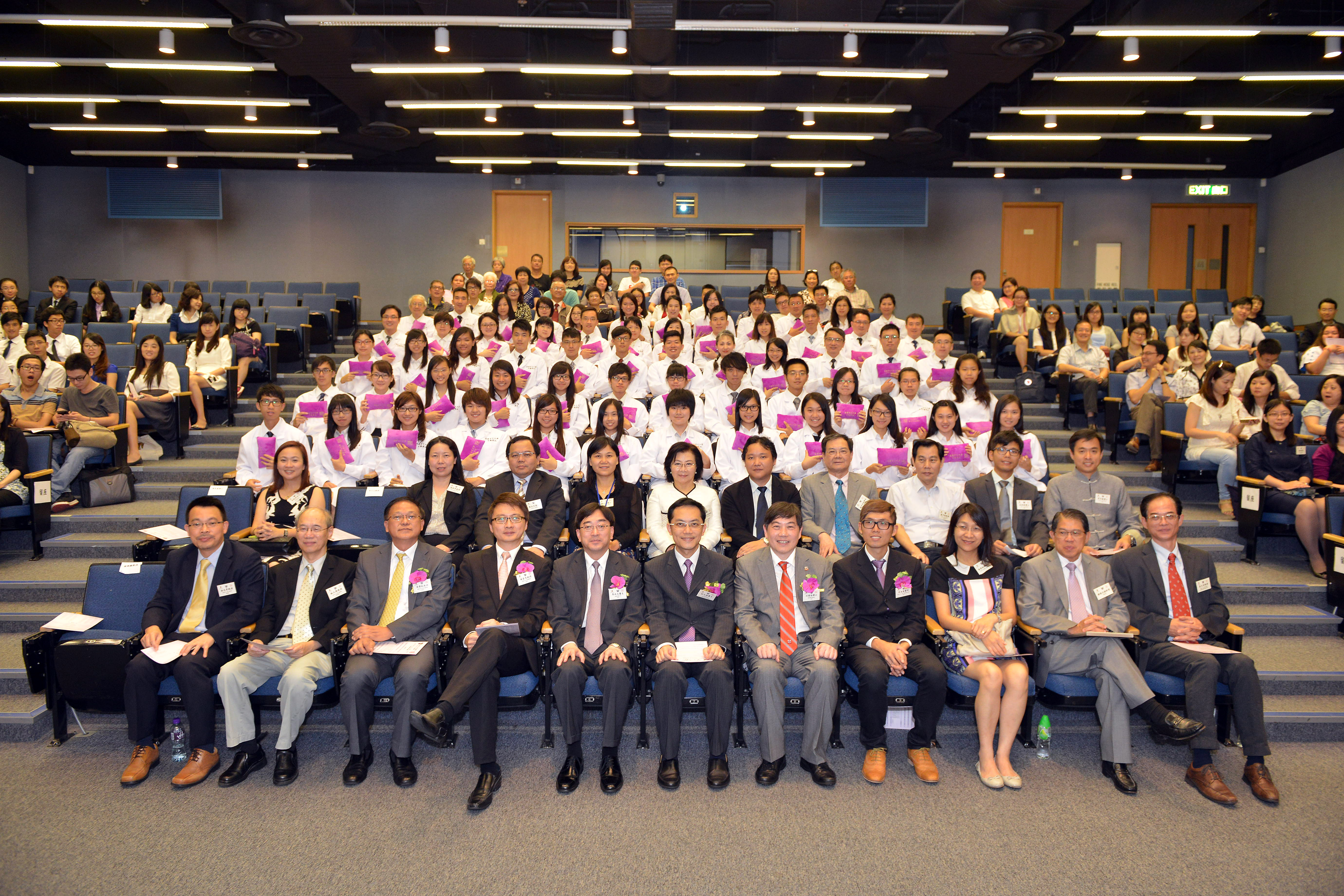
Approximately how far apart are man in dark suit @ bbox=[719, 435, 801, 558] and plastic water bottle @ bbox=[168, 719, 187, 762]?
2878mm

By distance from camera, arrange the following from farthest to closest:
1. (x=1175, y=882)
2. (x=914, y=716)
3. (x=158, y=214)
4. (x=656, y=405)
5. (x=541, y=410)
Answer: (x=158, y=214) < (x=656, y=405) < (x=541, y=410) < (x=914, y=716) < (x=1175, y=882)

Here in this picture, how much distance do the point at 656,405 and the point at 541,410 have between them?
48.4 inches

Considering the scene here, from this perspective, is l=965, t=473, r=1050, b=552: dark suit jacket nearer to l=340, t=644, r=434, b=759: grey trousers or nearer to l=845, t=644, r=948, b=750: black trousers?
l=845, t=644, r=948, b=750: black trousers

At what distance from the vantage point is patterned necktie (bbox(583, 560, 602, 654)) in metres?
3.57

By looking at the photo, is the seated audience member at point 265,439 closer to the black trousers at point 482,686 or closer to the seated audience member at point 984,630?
the black trousers at point 482,686

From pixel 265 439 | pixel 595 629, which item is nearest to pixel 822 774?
pixel 595 629

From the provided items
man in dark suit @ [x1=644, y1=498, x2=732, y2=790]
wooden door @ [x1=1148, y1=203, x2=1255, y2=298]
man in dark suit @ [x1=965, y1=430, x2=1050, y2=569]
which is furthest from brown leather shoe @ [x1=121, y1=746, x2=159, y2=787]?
wooden door @ [x1=1148, y1=203, x2=1255, y2=298]

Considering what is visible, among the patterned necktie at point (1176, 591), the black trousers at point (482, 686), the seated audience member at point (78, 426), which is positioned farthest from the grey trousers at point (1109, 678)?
the seated audience member at point (78, 426)

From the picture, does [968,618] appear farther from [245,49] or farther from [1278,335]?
[245,49]

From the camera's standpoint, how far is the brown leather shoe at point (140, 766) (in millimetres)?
3213

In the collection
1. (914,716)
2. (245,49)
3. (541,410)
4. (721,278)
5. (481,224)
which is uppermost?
(245,49)

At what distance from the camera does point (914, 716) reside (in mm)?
3412

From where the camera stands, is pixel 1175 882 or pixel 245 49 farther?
pixel 245 49

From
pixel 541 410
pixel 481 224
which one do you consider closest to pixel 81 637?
pixel 541 410
